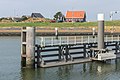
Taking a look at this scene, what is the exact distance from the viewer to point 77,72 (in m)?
33.0

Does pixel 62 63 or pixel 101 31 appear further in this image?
pixel 101 31

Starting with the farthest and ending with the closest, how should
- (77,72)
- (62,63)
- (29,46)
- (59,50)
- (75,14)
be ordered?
(75,14) < (59,50) < (62,63) < (77,72) < (29,46)

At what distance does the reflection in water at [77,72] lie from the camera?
30672 millimetres

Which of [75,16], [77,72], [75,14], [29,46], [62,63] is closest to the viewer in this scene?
[29,46]

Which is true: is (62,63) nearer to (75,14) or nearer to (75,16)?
(75,16)

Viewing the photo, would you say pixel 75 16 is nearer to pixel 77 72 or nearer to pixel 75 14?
pixel 75 14

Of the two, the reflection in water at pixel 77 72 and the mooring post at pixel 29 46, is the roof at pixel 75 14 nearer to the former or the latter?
the reflection in water at pixel 77 72

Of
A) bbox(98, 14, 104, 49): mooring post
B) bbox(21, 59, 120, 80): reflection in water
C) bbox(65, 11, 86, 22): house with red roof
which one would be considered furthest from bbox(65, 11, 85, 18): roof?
bbox(21, 59, 120, 80): reflection in water

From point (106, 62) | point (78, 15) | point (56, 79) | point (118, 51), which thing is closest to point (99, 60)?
point (106, 62)

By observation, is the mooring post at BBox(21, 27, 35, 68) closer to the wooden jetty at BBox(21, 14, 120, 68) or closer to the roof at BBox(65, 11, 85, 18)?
the wooden jetty at BBox(21, 14, 120, 68)

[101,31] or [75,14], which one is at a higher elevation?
[75,14]

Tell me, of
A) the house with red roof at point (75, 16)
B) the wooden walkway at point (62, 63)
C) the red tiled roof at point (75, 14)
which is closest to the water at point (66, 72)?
the wooden walkway at point (62, 63)

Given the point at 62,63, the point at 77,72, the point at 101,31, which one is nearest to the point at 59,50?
the point at 62,63

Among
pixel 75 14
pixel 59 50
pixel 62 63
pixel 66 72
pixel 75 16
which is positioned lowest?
pixel 66 72
